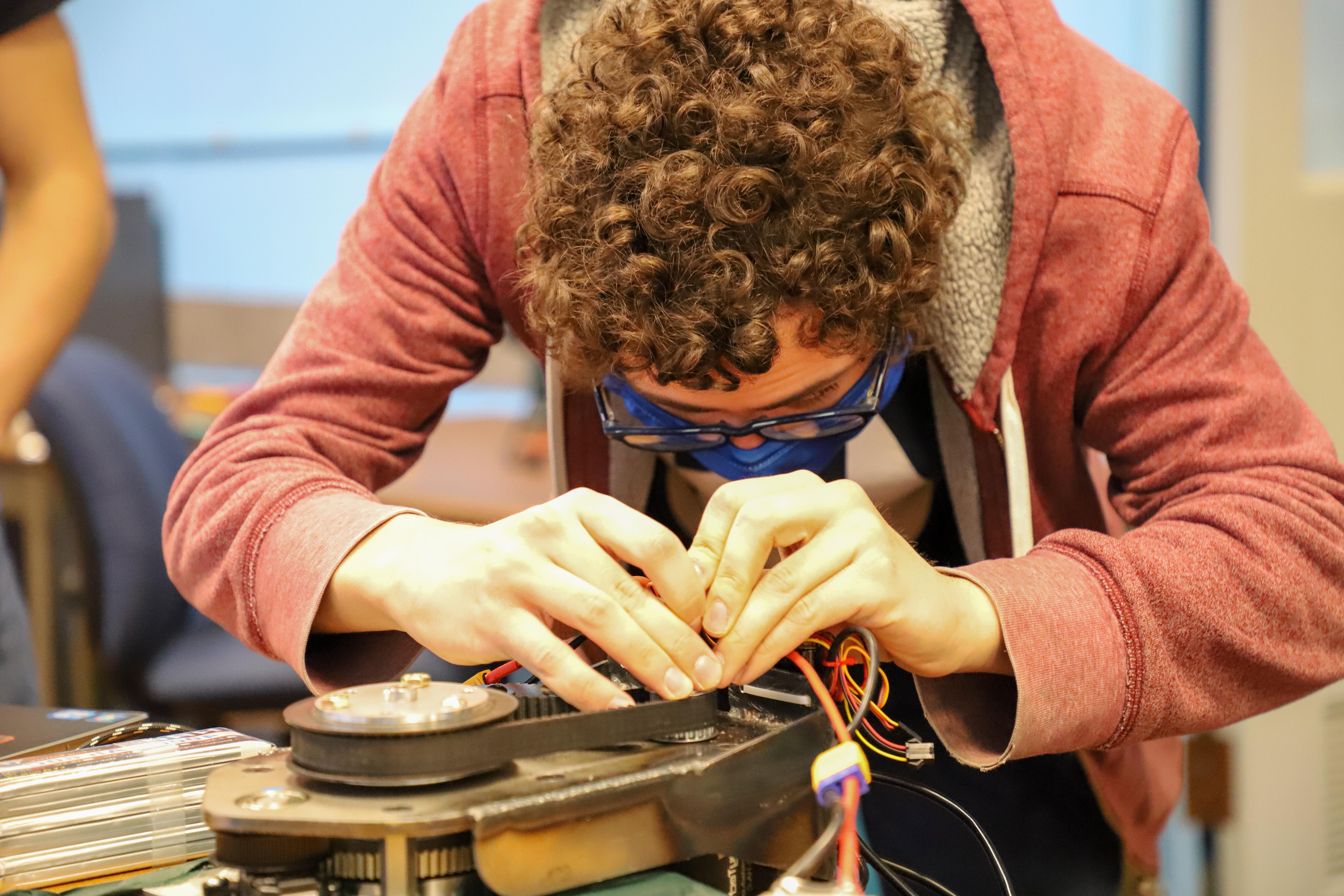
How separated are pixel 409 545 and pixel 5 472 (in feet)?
6.35

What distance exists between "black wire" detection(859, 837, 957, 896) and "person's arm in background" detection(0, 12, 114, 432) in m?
0.99

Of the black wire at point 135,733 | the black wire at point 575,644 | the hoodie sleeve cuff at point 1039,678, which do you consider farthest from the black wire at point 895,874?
the black wire at point 135,733

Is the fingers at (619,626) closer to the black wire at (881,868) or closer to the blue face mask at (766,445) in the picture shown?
the black wire at (881,868)

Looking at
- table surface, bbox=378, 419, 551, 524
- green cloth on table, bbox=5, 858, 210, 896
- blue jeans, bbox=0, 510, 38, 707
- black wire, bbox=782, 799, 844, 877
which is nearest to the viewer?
black wire, bbox=782, 799, 844, 877

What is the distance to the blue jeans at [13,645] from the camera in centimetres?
120

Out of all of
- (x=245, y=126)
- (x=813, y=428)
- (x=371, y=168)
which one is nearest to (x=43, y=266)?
(x=813, y=428)

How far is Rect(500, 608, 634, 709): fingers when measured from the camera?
0.69 m

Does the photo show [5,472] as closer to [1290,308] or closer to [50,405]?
[50,405]

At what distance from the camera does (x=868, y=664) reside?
2.30ft

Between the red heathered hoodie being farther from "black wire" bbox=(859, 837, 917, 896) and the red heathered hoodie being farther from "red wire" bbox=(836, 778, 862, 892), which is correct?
"red wire" bbox=(836, 778, 862, 892)

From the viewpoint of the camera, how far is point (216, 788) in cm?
56

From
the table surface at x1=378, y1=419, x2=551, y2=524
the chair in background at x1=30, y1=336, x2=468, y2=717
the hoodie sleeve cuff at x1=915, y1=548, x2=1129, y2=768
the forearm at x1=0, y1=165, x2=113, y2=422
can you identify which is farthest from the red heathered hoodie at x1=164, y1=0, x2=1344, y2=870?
the chair in background at x1=30, y1=336, x2=468, y2=717

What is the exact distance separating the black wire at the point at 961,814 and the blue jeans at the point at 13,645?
0.89m

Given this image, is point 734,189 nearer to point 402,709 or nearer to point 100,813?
point 402,709
